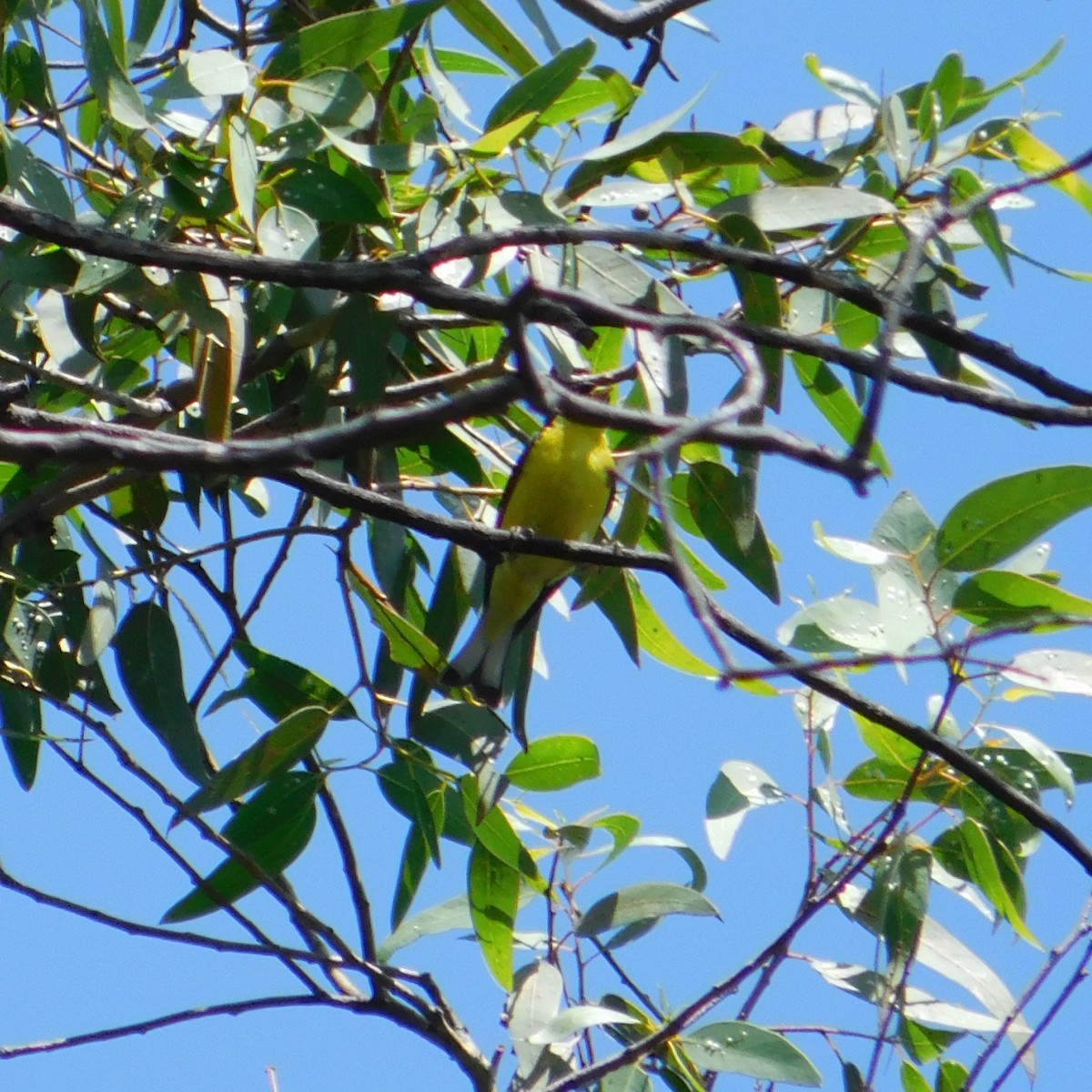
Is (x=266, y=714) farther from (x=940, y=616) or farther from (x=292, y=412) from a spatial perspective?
(x=940, y=616)

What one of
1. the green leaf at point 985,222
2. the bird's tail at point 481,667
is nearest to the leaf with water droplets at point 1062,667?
the green leaf at point 985,222

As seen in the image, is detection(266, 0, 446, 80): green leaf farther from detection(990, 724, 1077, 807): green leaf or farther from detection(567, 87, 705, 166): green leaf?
detection(990, 724, 1077, 807): green leaf

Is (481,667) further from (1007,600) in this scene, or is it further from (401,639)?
(1007,600)

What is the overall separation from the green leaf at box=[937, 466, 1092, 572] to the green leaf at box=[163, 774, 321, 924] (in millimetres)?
998

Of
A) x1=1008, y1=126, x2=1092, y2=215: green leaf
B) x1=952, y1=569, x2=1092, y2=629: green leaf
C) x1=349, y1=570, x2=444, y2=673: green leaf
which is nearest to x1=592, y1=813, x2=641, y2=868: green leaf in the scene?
x1=349, y1=570, x2=444, y2=673: green leaf

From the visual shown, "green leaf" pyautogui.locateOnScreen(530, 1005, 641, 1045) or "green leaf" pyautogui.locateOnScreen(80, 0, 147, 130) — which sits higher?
"green leaf" pyautogui.locateOnScreen(80, 0, 147, 130)

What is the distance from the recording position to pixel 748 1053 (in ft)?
6.81

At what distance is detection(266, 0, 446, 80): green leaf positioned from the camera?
6.49 ft

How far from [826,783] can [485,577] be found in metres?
0.64

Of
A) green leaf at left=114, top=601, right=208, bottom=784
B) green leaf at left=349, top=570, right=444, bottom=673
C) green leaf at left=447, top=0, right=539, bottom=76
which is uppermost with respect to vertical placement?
green leaf at left=447, top=0, right=539, bottom=76

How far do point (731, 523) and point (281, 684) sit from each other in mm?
720

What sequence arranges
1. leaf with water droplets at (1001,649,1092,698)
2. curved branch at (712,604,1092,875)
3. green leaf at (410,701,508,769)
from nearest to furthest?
curved branch at (712,604,1092,875) < leaf with water droplets at (1001,649,1092,698) < green leaf at (410,701,508,769)

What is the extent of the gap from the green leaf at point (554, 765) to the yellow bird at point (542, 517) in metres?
0.54

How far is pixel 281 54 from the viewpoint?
1989mm
